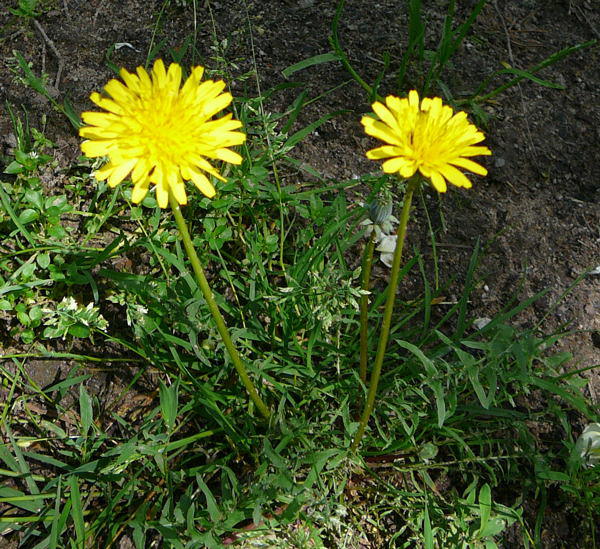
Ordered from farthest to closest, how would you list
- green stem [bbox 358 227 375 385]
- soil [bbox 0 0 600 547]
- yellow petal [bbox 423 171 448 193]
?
soil [bbox 0 0 600 547]
green stem [bbox 358 227 375 385]
yellow petal [bbox 423 171 448 193]

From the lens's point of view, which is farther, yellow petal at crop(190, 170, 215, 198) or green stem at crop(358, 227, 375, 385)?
green stem at crop(358, 227, 375, 385)

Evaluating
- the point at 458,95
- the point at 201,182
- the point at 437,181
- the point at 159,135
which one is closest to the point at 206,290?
the point at 201,182

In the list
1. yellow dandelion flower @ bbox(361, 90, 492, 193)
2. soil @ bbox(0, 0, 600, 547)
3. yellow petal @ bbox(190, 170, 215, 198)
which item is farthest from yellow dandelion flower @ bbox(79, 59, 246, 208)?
soil @ bbox(0, 0, 600, 547)

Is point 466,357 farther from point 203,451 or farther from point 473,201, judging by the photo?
point 473,201

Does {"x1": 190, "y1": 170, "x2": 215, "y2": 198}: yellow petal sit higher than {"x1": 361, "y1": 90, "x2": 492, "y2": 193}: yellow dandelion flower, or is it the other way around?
{"x1": 361, "y1": 90, "x2": 492, "y2": 193}: yellow dandelion flower

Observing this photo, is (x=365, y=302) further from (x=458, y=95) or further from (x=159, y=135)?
(x=458, y=95)

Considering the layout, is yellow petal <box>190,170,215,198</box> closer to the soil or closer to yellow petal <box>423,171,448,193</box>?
yellow petal <box>423,171,448,193</box>

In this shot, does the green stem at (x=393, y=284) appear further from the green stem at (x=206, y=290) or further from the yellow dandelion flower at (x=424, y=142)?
the green stem at (x=206, y=290)

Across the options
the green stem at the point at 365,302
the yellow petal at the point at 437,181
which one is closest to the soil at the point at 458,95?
the green stem at the point at 365,302
